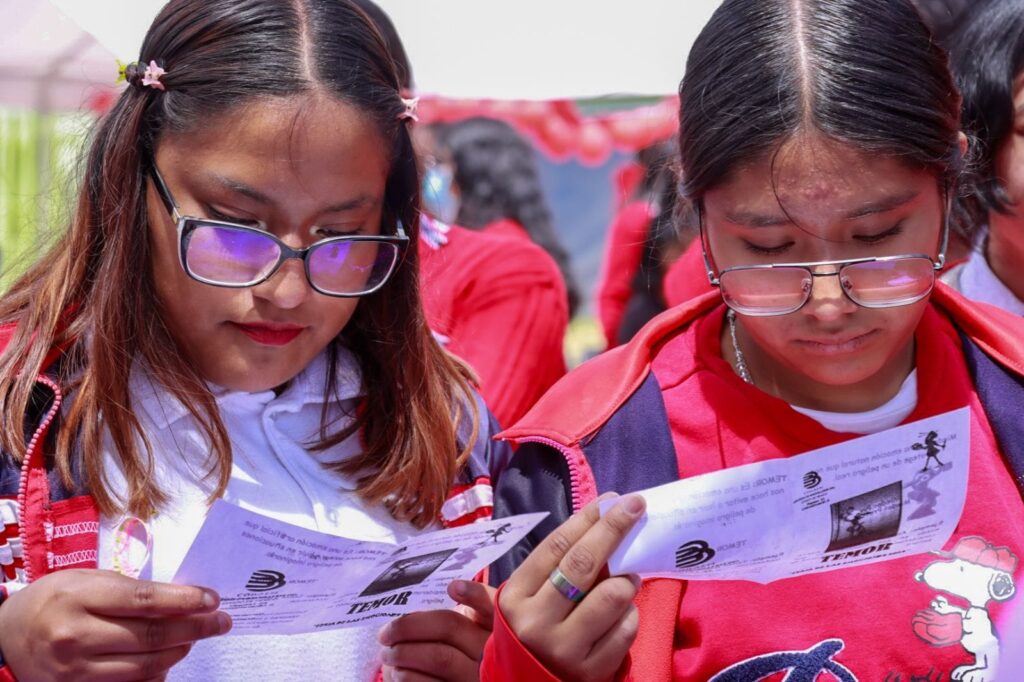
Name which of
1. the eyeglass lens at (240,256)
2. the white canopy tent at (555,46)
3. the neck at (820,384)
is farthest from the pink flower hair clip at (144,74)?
the neck at (820,384)

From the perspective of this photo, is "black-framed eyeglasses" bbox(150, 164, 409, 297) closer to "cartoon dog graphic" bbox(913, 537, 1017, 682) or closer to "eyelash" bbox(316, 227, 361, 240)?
"eyelash" bbox(316, 227, 361, 240)

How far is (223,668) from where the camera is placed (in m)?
1.82

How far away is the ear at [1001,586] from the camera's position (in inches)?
68.7

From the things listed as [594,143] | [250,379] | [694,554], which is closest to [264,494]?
[250,379]

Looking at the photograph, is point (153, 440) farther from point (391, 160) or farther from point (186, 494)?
point (391, 160)

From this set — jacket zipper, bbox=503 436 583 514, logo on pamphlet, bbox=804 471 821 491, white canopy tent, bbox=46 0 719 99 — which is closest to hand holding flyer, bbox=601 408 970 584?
logo on pamphlet, bbox=804 471 821 491

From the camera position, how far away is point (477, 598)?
177cm

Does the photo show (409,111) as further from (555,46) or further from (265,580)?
(265,580)

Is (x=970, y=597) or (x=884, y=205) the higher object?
(x=884, y=205)

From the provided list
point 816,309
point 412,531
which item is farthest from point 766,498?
point 412,531

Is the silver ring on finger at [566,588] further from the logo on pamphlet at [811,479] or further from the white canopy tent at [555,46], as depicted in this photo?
the white canopy tent at [555,46]

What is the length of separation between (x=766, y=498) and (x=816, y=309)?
335 millimetres

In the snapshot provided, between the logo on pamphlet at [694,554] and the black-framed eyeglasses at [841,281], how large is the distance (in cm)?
39

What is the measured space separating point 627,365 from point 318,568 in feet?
1.98
